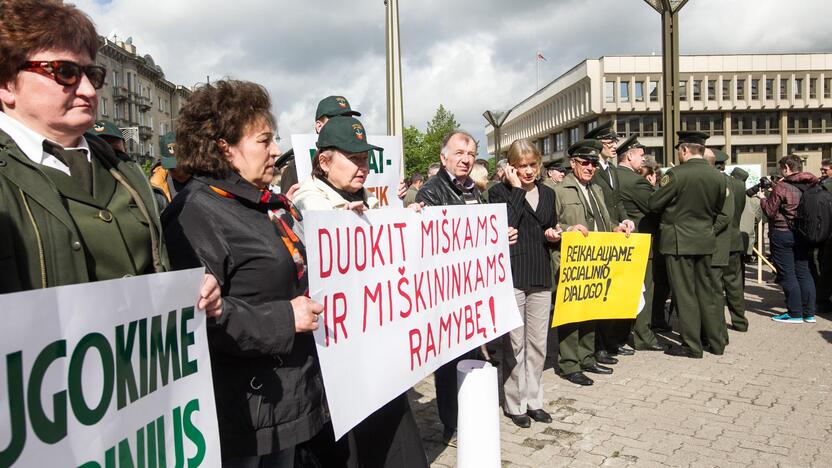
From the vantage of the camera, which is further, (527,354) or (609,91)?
(609,91)

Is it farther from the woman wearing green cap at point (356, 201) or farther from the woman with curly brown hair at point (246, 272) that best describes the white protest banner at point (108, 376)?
the woman wearing green cap at point (356, 201)

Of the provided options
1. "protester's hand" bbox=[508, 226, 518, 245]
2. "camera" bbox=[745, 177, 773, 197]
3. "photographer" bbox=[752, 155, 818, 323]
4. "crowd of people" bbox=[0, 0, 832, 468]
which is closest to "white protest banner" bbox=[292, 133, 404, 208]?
"crowd of people" bbox=[0, 0, 832, 468]

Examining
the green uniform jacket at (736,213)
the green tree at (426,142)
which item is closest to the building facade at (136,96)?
the green tree at (426,142)

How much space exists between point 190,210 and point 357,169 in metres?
1.16

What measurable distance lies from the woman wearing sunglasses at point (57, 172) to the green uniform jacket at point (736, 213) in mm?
7392

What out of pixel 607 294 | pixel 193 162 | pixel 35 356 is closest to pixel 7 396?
pixel 35 356

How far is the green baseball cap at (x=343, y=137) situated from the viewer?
312 centimetres

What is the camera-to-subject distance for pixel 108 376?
1.52m

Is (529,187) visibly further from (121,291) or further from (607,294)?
(121,291)

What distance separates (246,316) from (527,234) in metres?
3.09

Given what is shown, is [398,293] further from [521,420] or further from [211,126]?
[521,420]

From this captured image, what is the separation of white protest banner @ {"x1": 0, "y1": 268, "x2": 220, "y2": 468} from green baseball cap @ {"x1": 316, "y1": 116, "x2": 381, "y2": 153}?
1402 mm

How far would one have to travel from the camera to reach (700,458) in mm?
4039

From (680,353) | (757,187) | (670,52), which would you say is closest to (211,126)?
(680,353)
